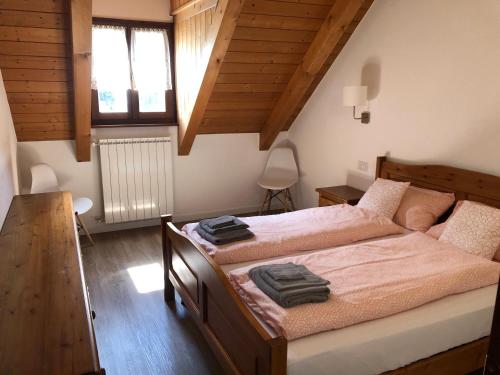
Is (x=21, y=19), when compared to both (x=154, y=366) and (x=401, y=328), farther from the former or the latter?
(x=401, y=328)

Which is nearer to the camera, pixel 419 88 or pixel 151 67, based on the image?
pixel 419 88

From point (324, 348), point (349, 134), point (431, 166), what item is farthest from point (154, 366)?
point (349, 134)

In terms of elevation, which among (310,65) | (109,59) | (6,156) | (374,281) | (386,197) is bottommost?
(374,281)

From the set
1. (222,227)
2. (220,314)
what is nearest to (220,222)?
(222,227)

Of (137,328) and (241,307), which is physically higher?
(241,307)

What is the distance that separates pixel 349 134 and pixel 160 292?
2.37 m

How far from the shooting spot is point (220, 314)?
81.3 inches

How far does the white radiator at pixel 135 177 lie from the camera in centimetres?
425

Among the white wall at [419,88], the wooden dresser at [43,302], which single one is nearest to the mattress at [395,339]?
the wooden dresser at [43,302]

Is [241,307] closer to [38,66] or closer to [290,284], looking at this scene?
[290,284]

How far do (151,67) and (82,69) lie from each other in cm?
120

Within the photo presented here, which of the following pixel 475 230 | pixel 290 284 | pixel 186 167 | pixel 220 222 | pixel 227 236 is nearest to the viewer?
pixel 290 284

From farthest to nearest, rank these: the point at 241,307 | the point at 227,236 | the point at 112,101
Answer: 1. the point at 112,101
2. the point at 227,236
3. the point at 241,307

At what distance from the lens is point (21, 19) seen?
293 centimetres
